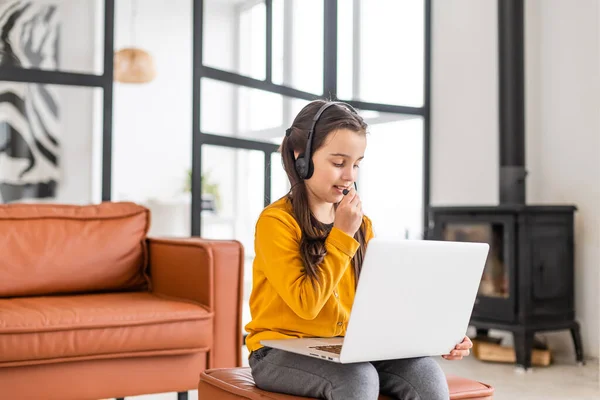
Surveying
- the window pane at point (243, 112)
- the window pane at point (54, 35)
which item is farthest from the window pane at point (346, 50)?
the window pane at point (54, 35)

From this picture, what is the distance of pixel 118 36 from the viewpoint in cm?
620

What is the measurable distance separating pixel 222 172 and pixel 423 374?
2398 millimetres

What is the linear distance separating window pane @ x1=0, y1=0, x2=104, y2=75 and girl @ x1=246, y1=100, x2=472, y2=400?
2.05 meters

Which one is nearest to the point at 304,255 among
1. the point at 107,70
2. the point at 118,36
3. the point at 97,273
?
the point at 97,273

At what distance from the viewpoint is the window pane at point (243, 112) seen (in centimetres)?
363

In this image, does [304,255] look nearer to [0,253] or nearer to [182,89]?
[0,253]

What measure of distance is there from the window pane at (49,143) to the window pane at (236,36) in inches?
24.4

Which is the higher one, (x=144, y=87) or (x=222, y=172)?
(x=144, y=87)

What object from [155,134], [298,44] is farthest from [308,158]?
[155,134]

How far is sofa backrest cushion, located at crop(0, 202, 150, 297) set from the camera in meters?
Result: 2.54

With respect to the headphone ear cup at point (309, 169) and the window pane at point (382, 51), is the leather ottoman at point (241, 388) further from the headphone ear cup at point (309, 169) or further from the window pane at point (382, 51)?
the window pane at point (382, 51)

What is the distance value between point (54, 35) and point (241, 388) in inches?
97.9

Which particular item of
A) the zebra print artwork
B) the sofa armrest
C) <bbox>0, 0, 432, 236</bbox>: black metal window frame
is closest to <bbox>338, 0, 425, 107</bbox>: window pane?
<bbox>0, 0, 432, 236</bbox>: black metal window frame

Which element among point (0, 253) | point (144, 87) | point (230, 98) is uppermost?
point (144, 87)
